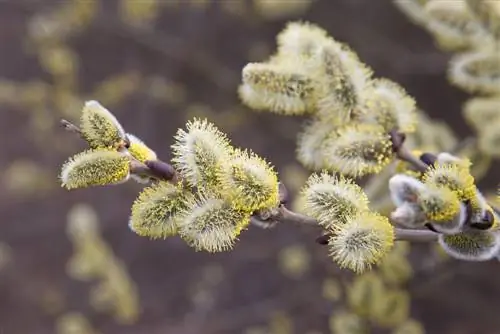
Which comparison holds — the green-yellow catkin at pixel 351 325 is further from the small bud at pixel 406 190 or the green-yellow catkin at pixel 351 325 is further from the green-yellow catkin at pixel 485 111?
the small bud at pixel 406 190

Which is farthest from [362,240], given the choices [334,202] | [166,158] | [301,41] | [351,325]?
[166,158]

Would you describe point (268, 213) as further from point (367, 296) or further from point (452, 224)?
point (367, 296)

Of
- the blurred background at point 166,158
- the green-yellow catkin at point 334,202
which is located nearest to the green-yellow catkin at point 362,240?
the green-yellow catkin at point 334,202

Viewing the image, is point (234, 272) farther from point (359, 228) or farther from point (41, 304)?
point (359, 228)

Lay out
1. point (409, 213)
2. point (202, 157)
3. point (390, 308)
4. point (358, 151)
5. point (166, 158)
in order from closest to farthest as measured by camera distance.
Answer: point (409, 213), point (202, 157), point (358, 151), point (390, 308), point (166, 158)

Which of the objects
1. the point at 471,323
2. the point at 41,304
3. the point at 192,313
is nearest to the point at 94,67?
the point at 41,304

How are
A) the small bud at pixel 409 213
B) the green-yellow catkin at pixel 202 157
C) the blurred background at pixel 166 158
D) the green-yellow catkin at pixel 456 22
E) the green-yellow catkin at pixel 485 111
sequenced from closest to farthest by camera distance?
the small bud at pixel 409 213, the green-yellow catkin at pixel 202 157, the green-yellow catkin at pixel 456 22, the green-yellow catkin at pixel 485 111, the blurred background at pixel 166 158

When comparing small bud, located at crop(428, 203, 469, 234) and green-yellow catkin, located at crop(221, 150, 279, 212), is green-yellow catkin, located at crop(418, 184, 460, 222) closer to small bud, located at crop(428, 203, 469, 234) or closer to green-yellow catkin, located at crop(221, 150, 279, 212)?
small bud, located at crop(428, 203, 469, 234)
